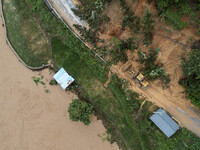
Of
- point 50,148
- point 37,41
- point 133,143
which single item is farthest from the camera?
point 37,41

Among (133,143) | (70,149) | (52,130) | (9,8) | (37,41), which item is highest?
(9,8)

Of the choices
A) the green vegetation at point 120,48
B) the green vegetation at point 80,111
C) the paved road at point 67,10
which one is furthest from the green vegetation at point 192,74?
the paved road at point 67,10

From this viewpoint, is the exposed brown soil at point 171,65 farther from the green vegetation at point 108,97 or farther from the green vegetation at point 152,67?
the green vegetation at point 108,97

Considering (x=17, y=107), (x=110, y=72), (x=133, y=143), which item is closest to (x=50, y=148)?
(x=17, y=107)

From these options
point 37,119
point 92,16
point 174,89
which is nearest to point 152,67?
point 174,89

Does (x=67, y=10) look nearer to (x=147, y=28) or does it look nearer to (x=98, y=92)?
(x=147, y=28)

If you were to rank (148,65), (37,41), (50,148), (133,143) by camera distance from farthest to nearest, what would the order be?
(37,41)
(50,148)
(133,143)
(148,65)

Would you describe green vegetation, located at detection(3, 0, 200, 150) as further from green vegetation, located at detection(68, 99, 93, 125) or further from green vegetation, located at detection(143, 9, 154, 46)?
green vegetation, located at detection(143, 9, 154, 46)

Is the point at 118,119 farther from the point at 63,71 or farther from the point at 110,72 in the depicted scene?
the point at 63,71
